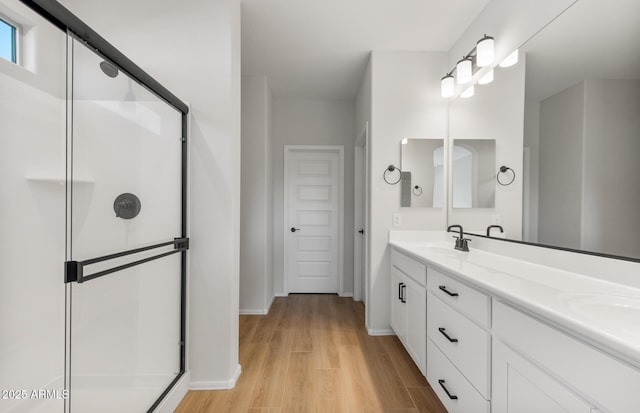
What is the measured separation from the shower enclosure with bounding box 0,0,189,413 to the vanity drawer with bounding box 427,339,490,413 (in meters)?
1.53

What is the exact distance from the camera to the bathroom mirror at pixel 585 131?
3.72 feet

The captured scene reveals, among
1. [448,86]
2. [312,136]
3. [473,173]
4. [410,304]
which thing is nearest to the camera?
[410,304]

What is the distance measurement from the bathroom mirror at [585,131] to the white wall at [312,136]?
7.83 ft

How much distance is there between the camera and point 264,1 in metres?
2.10

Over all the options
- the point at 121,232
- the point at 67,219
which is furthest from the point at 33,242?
the point at 121,232

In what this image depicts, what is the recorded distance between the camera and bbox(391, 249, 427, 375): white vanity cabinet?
6.25 feet

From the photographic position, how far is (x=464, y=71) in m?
2.28

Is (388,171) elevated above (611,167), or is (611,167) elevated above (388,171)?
(388,171)

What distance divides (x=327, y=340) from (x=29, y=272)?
2118mm

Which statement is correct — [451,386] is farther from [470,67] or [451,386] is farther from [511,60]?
[470,67]

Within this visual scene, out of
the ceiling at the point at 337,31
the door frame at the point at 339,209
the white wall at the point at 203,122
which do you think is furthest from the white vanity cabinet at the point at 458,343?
the door frame at the point at 339,209

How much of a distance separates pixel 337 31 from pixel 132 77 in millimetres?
1712

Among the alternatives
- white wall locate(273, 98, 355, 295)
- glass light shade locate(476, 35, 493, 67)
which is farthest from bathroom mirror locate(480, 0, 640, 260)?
white wall locate(273, 98, 355, 295)

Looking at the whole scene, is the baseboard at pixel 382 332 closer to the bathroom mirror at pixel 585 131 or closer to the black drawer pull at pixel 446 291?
the black drawer pull at pixel 446 291
